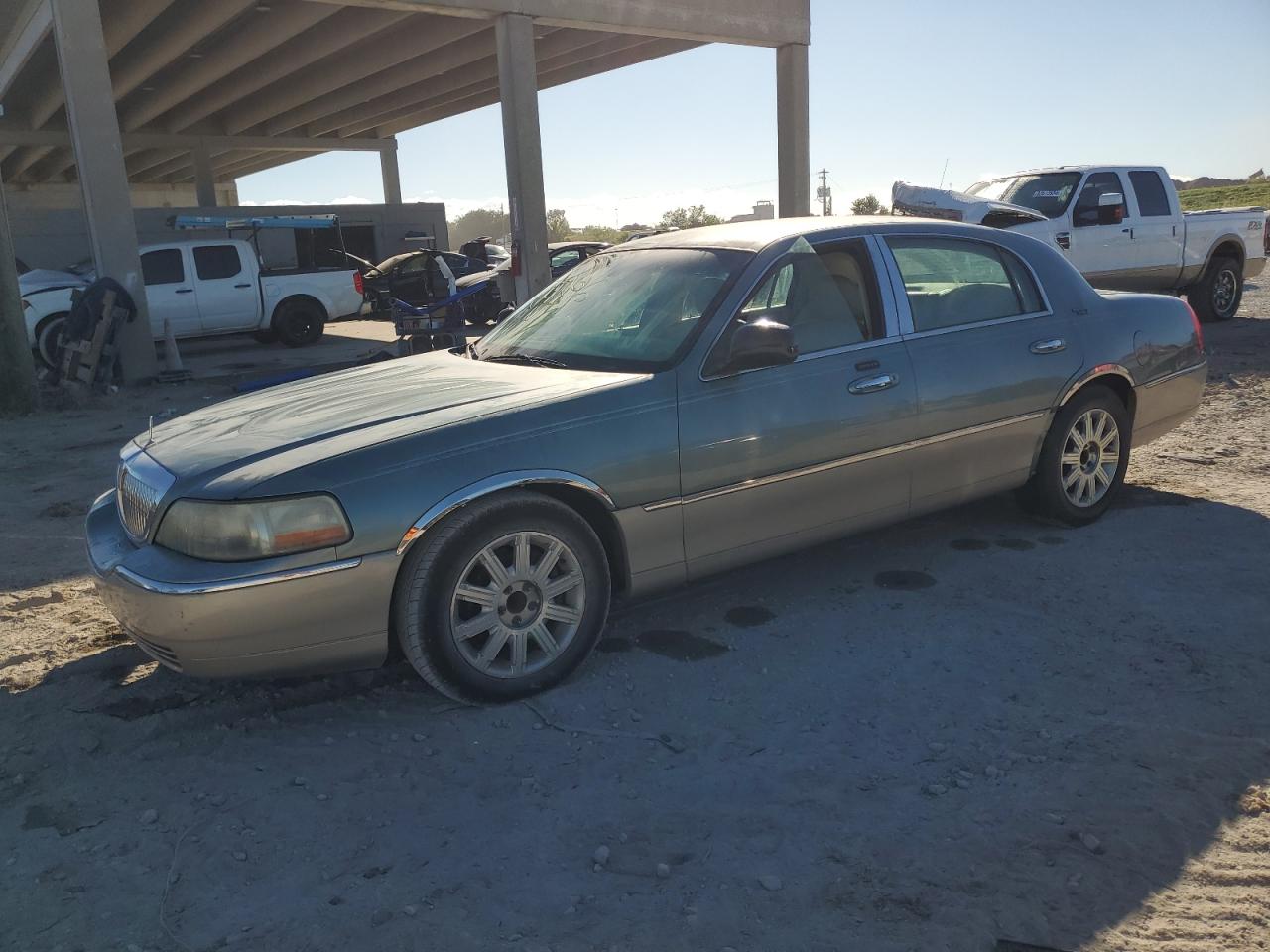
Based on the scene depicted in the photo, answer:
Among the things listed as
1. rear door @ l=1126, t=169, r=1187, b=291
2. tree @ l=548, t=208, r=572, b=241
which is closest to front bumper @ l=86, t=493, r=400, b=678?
rear door @ l=1126, t=169, r=1187, b=291

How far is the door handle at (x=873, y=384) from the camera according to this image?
170 inches

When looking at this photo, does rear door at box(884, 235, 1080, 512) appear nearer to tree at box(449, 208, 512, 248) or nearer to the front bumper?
the front bumper

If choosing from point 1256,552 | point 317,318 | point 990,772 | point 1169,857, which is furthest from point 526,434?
point 317,318

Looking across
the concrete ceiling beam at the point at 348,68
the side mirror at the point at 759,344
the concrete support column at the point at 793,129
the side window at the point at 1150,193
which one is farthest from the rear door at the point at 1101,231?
the concrete ceiling beam at the point at 348,68

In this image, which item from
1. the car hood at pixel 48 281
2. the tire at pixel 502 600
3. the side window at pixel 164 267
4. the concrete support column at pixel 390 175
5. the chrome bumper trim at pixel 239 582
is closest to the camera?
the chrome bumper trim at pixel 239 582

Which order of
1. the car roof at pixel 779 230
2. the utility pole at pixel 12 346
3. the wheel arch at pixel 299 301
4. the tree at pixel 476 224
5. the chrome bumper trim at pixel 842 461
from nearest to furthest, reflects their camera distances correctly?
1. the chrome bumper trim at pixel 842 461
2. the car roof at pixel 779 230
3. the utility pole at pixel 12 346
4. the wheel arch at pixel 299 301
5. the tree at pixel 476 224

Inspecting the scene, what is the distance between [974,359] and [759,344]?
1.33m

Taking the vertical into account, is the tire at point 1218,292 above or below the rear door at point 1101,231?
below

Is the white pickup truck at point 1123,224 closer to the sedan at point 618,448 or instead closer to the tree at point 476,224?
the sedan at point 618,448

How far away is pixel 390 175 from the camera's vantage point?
3052 cm

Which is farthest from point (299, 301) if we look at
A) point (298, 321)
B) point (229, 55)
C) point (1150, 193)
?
point (1150, 193)

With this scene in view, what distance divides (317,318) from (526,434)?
14745 millimetres

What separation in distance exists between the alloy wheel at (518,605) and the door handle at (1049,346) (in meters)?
2.60

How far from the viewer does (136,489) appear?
3701 millimetres
